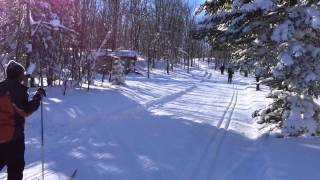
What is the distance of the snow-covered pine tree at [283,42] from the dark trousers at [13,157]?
23.3ft

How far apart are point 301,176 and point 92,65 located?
1836cm

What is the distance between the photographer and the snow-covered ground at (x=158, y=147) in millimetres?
8711

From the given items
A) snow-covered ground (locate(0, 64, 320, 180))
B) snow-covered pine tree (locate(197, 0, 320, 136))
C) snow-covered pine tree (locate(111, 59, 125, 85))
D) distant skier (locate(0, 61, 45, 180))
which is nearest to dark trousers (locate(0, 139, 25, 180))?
distant skier (locate(0, 61, 45, 180))

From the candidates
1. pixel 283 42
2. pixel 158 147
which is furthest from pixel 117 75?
pixel 158 147

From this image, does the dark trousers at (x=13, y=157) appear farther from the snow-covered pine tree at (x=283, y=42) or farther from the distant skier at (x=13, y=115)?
the snow-covered pine tree at (x=283, y=42)

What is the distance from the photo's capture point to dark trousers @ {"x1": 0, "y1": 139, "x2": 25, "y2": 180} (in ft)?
21.2

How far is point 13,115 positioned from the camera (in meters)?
6.40

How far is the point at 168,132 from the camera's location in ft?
43.9

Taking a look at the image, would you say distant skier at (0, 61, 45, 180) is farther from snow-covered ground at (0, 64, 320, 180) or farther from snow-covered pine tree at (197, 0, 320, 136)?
snow-covered pine tree at (197, 0, 320, 136)

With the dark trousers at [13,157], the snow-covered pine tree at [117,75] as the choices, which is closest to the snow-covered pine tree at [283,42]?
the dark trousers at [13,157]

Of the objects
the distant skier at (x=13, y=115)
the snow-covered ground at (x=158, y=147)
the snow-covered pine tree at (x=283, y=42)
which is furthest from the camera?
the snow-covered pine tree at (x=283, y=42)

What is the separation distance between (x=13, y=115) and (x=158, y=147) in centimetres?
515

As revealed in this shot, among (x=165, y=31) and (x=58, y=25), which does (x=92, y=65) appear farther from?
(x=165, y=31)

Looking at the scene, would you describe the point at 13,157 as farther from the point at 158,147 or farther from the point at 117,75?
the point at 117,75
